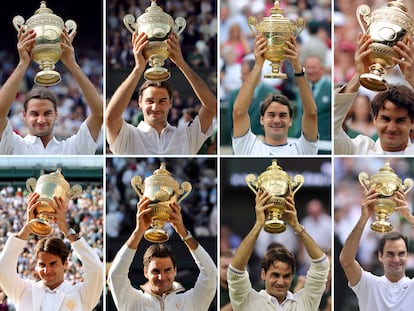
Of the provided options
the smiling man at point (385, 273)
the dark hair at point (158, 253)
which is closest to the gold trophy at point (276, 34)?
the smiling man at point (385, 273)

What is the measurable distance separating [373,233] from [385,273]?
31cm

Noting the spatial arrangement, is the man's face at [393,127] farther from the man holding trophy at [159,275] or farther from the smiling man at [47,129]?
the smiling man at [47,129]

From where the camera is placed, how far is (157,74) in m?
8.24

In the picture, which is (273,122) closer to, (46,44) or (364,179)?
(364,179)

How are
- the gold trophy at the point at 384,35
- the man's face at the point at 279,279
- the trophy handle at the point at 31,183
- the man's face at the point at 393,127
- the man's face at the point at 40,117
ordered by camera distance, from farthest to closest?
the man's face at the point at 40,117 < the man's face at the point at 393,127 < the trophy handle at the point at 31,183 < the man's face at the point at 279,279 < the gold trophy at the point at 384,35

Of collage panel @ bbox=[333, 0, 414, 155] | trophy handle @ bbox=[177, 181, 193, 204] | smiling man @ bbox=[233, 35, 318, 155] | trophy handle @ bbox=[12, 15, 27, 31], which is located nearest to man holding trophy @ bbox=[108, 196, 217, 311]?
trophy handle @ bbox=[177, 181, 193, 204]

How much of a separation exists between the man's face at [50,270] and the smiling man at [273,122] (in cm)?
116

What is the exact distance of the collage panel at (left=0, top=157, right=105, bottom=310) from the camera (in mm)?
8281

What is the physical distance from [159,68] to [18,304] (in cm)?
146

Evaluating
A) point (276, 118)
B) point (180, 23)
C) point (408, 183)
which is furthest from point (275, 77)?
point (408, 183)

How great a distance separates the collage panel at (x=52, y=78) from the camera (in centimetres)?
835

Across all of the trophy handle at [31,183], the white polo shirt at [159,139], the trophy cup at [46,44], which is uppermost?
the trophy cup at [46,44]

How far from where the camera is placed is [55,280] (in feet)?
27.3

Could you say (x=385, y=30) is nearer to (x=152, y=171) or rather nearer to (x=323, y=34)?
(x=323, y=34)
